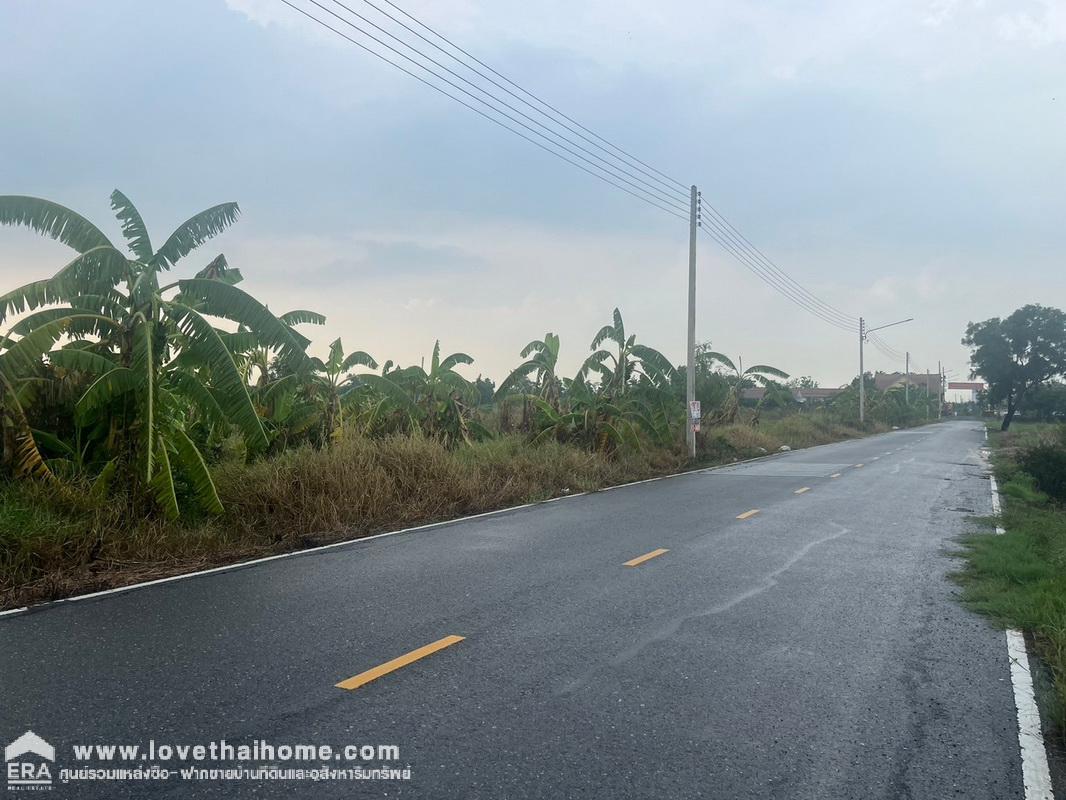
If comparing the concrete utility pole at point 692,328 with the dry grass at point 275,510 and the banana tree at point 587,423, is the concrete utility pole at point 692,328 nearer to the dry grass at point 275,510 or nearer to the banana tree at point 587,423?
the banana tree at point 587,423

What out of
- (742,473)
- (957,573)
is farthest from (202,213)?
(742,473)

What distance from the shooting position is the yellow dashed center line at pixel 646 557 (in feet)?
30.7

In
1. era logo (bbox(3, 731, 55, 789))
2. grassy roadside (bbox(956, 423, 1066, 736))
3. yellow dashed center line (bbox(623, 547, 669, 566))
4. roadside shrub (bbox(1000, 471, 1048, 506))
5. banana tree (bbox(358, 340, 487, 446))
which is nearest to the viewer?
era logo (bbox(3, 731, 55, 789))

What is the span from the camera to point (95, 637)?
6156mm

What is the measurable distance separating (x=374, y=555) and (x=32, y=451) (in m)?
3.98

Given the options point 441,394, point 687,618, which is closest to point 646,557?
point 687,618

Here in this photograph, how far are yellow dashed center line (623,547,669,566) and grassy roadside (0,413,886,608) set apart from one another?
13.2 feet

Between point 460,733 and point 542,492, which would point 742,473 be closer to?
point 542,492

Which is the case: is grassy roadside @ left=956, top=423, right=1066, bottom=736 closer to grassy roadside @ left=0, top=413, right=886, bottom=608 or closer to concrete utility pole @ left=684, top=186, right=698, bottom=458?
grassy roadside @ left=0, top=413, right=886, bottom=608

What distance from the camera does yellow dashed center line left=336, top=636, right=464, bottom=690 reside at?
5172 millimetres

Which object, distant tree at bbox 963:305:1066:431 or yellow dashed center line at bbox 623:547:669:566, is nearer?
yellow dashed center line at bbox 623:547:669:566

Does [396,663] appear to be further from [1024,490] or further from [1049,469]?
[1049,469]

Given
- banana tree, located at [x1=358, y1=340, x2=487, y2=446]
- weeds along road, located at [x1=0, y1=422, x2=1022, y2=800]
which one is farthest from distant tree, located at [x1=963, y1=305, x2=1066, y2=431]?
weeds along road, located at [x1=0, y1=422, x2=1022, y2=800]

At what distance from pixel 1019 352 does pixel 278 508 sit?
251 feet
